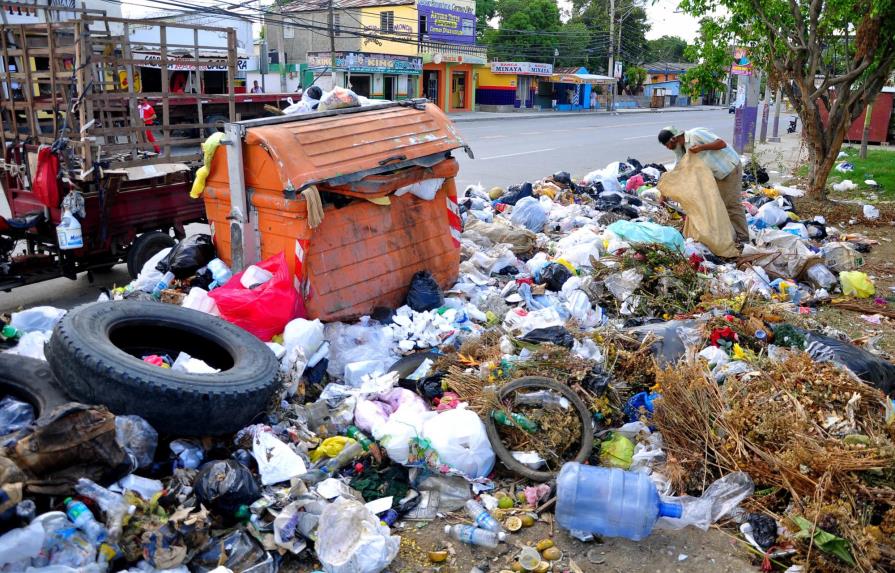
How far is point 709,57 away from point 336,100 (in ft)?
27.2

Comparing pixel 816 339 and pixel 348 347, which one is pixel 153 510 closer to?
pixel 348 347

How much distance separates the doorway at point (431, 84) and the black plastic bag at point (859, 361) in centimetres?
4033

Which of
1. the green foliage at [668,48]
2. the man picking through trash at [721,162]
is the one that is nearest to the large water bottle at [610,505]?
the man picking through trash at [721,162]

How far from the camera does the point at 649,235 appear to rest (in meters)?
6.97

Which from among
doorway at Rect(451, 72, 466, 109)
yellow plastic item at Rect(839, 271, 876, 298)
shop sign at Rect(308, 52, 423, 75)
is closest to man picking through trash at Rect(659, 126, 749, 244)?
yellow plastic item at Rect(839, 271, 876, 298)

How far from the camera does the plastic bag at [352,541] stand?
297cm

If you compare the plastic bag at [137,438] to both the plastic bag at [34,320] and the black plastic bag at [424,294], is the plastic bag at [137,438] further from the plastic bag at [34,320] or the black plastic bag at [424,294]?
the black plastic bag at [424,294]

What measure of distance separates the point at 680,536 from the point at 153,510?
2288 mm

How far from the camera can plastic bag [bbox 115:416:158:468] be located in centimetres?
322

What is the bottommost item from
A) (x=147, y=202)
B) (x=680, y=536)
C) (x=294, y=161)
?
(x=680, y=536)

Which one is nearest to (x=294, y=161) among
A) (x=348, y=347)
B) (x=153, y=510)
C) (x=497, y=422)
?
(x=348, y=347)

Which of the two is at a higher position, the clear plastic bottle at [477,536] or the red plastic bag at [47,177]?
the red plastic bag at [47,177]

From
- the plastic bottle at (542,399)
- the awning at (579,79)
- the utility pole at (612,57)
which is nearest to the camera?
the plastic bottle at (542,399)

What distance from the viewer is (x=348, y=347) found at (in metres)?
4.94
